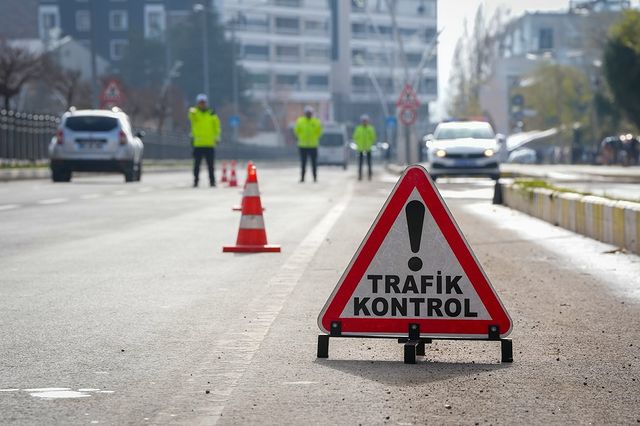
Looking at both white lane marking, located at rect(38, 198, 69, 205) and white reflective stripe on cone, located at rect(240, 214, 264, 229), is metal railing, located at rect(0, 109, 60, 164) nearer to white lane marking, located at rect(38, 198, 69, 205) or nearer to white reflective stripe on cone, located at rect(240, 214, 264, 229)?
white lane marking, located at rect(38, 198, 69, 205)

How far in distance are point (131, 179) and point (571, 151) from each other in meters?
56.6

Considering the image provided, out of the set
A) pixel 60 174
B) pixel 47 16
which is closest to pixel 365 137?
pixel 60 174

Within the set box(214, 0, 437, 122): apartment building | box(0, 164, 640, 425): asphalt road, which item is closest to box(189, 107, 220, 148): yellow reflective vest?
box(0, 164, 640, 425): asphalt road

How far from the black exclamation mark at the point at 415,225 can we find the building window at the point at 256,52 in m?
149

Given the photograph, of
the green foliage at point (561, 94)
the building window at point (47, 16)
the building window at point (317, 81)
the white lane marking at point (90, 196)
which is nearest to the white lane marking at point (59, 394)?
the white lane marking at point (90, 196)

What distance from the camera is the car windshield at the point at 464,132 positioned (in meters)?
38.1

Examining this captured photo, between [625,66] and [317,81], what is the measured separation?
97496 mm

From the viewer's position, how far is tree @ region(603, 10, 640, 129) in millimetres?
66625

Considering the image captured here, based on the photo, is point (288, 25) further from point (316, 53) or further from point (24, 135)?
point (24, 135)

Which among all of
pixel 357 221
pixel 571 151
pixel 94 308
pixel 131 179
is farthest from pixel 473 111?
pixel 94 308

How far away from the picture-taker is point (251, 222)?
14.3m

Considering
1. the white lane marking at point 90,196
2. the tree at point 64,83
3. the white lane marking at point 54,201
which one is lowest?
the white lane marking at point 90,196

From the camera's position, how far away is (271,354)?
756cm

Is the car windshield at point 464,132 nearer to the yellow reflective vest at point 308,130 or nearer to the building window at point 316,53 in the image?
the yellow reflective vest at point 308,130
